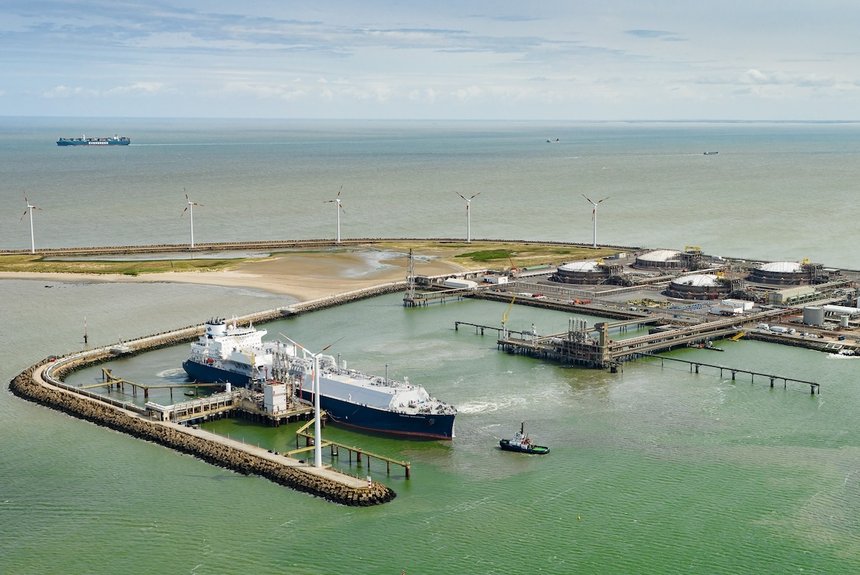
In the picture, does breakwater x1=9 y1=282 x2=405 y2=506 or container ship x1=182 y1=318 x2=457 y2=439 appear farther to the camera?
container ship x1=182 y1=318 x2=457 y2=439

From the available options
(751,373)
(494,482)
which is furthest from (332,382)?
(751,373)

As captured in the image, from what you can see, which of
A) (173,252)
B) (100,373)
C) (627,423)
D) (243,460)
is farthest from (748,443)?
(173,252)

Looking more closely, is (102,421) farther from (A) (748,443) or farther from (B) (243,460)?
(A) (748,443)

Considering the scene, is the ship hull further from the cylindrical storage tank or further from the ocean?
the cylindrical storage tank

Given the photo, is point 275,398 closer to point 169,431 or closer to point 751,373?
point 169,431

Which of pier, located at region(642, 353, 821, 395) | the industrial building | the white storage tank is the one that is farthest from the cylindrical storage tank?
the white storage tank
